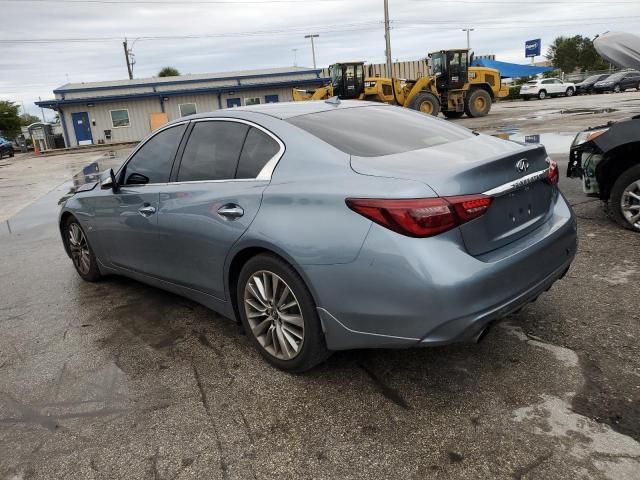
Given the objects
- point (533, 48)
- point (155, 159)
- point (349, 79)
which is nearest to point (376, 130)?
point (155, 159)

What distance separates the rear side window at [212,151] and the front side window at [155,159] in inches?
7.1

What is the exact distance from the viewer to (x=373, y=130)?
340cm

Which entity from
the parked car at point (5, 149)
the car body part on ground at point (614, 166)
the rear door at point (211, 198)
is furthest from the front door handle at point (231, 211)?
the parked car at point (5, 149)

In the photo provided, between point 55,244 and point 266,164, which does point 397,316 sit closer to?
point 266,164

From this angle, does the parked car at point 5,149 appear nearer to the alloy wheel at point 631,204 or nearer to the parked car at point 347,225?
the parked car at point 347,225

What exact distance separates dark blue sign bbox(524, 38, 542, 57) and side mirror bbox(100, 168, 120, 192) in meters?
85.1

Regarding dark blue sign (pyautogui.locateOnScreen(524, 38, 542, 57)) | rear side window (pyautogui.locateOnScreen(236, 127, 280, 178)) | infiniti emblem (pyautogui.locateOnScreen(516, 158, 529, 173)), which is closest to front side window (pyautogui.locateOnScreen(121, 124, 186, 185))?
rear side window (pyautogui.locateOnScreen(236, 127, 280, 178))

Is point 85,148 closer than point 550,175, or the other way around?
point 550,175

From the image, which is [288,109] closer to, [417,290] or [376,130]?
[376,130]

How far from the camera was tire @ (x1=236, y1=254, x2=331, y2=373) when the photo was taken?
2930mm

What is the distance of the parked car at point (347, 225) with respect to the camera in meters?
2.54

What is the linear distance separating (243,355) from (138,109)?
37515 mm

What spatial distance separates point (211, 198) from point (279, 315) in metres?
0.88

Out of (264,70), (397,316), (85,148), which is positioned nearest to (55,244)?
(397,316)
